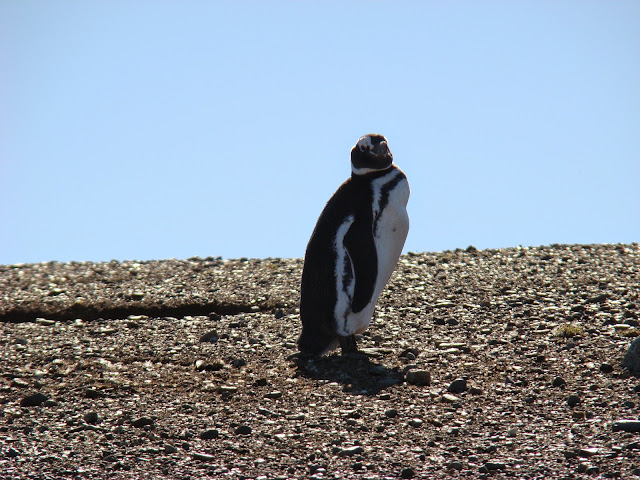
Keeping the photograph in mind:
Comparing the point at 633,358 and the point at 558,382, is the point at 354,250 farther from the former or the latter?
the point at 633,358

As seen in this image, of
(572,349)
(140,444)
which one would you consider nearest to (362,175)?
(572,349)

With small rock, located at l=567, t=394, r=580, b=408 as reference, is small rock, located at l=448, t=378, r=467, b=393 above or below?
above

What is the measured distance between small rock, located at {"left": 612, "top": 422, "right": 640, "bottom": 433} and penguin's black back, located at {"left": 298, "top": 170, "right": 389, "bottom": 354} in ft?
6.24

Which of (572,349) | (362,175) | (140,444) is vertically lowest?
(140,444)

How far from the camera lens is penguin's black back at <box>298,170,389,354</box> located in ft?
20.5

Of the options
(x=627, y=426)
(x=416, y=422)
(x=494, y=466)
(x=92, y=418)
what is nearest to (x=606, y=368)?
(x=627, y=426)

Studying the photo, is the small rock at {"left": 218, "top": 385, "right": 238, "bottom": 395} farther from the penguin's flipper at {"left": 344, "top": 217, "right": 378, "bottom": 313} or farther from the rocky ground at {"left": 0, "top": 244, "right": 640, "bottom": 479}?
the penguin's flipper at {"left": 344, "top": 217, "right": 378, "bottom": 313}

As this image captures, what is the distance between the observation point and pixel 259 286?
8742mm

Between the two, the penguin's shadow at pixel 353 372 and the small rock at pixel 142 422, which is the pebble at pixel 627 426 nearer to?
the penguin's shadow at pixel 353 372

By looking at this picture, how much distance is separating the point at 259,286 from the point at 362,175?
2.57m

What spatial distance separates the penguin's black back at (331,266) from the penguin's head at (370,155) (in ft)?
0.68

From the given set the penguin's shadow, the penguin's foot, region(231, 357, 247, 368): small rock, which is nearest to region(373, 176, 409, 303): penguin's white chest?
the penguin's foot

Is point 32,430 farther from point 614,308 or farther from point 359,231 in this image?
point 614,308

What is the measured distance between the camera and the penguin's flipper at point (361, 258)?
6250 millimetres
